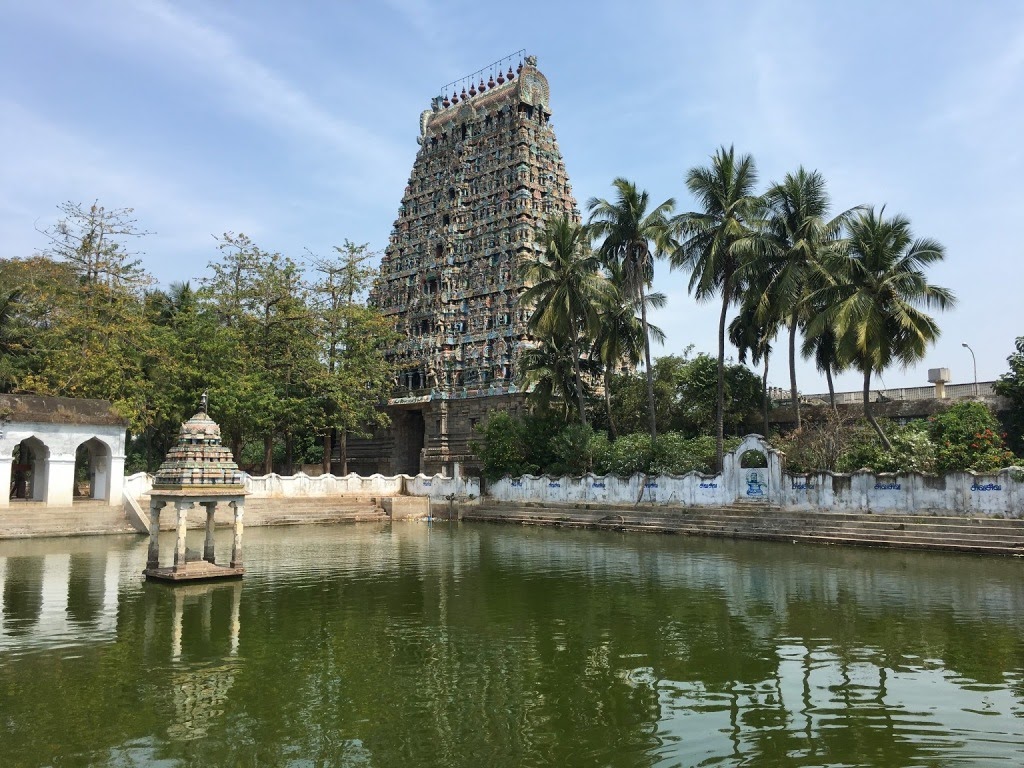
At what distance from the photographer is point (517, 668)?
10.3m

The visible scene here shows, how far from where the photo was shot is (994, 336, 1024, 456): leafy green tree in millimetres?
29589

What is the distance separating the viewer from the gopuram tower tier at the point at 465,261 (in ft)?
159

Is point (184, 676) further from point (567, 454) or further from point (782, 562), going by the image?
point (567, 454)

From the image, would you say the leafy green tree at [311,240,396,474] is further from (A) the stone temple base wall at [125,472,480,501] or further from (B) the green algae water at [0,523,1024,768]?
(B) the green algae water at [0,523,1024,768]

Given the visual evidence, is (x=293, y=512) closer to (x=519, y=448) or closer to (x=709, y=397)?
(x=519, y=448)

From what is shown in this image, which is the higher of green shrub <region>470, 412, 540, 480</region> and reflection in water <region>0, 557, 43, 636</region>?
green shrub <region>470, 412, 540, 480</region>

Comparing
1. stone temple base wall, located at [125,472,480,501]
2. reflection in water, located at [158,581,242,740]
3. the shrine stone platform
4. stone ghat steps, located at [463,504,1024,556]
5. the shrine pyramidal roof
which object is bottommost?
reflection in water, located at [158,581,242,740]

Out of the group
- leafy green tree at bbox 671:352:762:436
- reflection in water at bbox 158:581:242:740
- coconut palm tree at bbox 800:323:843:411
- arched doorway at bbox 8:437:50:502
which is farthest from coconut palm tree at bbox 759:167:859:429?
arched doorway at bbox 8:437:50:502

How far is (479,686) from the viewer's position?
31.0ft

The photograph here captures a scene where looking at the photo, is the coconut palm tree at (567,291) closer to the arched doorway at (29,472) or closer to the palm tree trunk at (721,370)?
the palm tree trunk at (721,370)

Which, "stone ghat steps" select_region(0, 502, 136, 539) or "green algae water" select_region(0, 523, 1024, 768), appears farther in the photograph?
"stone ghat steps" select_region(0, 502, 136, 539)

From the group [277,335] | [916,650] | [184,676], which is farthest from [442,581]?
[277,335]

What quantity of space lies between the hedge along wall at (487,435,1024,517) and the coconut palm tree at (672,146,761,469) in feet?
7.04

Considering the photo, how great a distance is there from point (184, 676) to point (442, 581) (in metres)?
8.20
